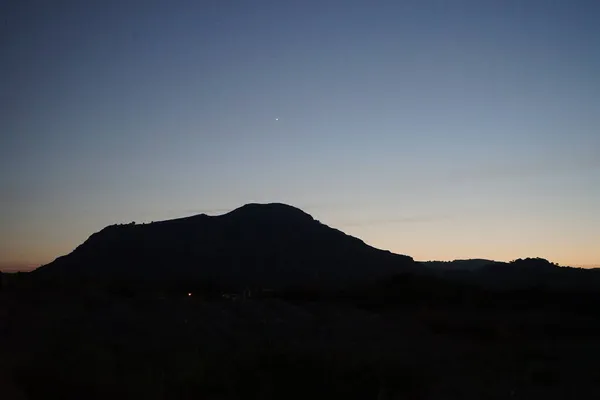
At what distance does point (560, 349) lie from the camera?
3525 centimetres

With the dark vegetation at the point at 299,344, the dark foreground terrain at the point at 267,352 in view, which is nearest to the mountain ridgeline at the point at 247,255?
the dark vegetation at the point at 299,344

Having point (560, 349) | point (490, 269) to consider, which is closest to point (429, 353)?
point (560, 349)

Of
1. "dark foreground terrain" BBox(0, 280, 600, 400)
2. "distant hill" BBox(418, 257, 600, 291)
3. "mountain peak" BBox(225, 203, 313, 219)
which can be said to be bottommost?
"dark foreground terrain" BBox(0, 280, 600, 400)

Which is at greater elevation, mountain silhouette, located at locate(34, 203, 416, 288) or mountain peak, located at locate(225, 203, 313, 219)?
mountain peak, located at locate(225, 203, 313, 219)

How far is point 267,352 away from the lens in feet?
75.9

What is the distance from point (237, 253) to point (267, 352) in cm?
9283

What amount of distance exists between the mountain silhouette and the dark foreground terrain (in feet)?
189

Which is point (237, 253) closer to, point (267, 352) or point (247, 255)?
point (247, 255)

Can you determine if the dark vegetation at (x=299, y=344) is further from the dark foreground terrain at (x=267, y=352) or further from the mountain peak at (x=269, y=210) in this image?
the mountain peak at (x=269, y=210)

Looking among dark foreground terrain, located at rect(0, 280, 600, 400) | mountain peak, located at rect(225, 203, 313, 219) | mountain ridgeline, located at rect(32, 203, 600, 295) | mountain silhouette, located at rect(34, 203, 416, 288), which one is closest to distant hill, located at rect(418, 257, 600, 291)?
mountain ridgeline, located at rect(32, 203, 600, 295)

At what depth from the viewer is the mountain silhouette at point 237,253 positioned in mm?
105812

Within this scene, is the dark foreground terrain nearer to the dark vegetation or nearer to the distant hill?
the dark vegetation

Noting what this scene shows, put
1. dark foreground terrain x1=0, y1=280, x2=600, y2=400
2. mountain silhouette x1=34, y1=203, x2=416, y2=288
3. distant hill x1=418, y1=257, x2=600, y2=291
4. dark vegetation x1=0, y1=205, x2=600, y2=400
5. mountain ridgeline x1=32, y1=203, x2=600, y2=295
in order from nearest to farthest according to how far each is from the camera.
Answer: dark foreground terrain x1=0, y1=280, x2=600, y2=400 → dark vegetation x1=0, y1=205, x2=600, y2=400 → mountain ridgeline x1=32, y1=203, x2=600, y2=295 → mountain silhouette x1=34, y1=203, x2=416, y2=288 → distant hill x1=418, y1=257, x2=600, y2=291

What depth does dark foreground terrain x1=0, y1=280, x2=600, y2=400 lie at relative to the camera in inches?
671
